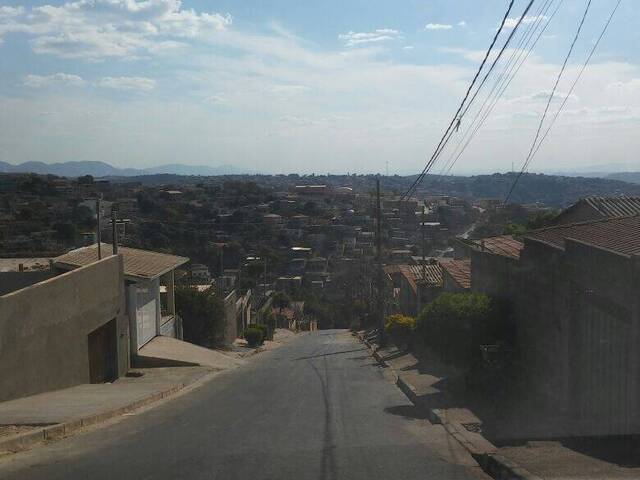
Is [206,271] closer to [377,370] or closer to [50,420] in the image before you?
[377,370]

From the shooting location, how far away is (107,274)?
1977cm

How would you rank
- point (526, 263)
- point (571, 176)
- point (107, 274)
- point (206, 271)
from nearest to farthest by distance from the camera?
point (526, 263) < point (107, 274) < point (571, 176) < point (206, 271)

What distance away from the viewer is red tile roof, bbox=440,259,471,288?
78.2 ft

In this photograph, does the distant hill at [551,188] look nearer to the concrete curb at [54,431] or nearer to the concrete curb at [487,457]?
the concrete curb at [487,457]

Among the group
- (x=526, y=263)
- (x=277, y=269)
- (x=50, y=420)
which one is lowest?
(x=277, y=269)

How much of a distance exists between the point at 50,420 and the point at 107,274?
8916 millimetres

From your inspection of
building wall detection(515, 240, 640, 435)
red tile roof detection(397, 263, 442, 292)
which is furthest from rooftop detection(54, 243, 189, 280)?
building wall detection(515, 240, 640, 435)

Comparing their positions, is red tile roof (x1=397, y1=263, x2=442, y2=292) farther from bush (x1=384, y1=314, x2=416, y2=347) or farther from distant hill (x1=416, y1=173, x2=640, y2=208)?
distant hill (x1=416, y1=173, x2=640, y2=208)

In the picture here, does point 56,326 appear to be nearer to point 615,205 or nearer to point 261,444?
point 261,444

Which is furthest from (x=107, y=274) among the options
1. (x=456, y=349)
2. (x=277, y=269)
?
(x=277, y=269)

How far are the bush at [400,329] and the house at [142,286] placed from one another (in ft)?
28.4

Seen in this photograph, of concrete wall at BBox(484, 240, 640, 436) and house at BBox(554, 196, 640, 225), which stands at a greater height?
house at BBox(554, 196, 640, 225)

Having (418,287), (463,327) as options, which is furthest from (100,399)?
(418,287)

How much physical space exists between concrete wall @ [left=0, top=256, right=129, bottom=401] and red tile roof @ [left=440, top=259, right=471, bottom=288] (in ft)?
34.7
